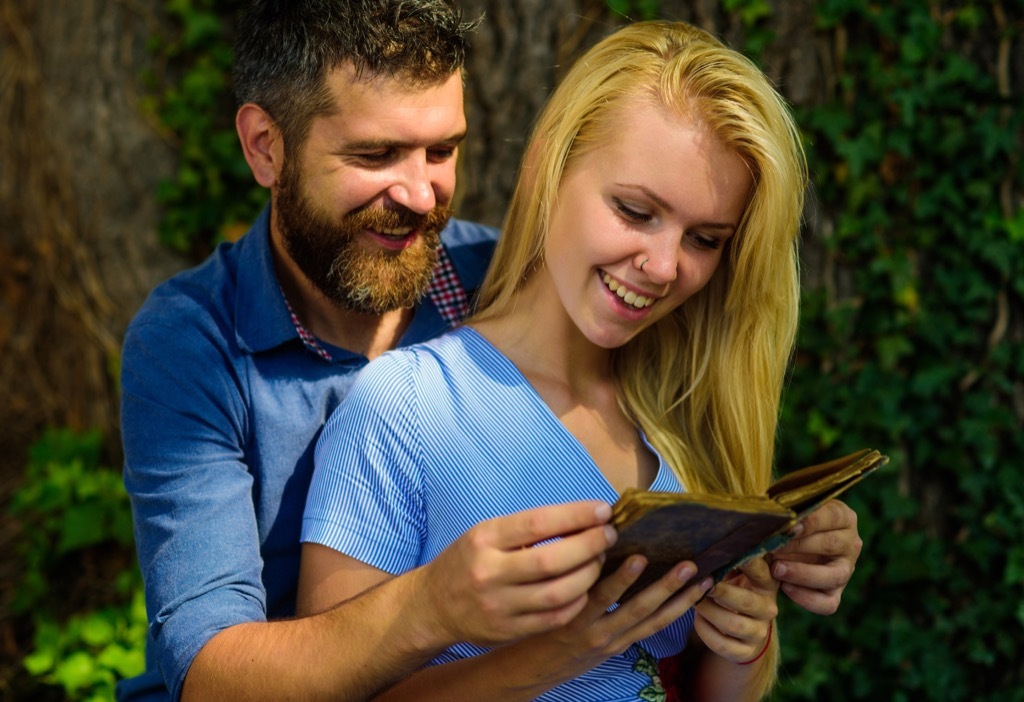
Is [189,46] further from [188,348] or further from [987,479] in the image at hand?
[987,479]

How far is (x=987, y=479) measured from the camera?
3.17 metres

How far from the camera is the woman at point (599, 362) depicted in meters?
1.80

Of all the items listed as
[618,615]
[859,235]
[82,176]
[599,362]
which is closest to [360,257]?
[599,362]

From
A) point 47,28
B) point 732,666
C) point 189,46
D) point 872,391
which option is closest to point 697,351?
point 732,666

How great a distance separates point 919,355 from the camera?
321cm

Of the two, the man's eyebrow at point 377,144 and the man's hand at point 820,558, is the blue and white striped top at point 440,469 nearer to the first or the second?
the man's hand at point 820,558

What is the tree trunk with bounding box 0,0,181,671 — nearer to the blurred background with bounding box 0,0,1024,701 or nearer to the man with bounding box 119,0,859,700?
the blurred background with bounding box 0,0,1024,701

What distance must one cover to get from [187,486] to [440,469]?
0.53 m

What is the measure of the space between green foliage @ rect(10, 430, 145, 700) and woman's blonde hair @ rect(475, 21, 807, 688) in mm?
1859

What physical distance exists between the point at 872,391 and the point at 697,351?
1.26 metres

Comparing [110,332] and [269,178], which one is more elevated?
[269,178]

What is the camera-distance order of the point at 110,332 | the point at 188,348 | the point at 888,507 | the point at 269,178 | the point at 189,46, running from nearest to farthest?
the point at 188,348
the point at 269,178
the point at 888,507
the point at 189,46
the point at 110,332

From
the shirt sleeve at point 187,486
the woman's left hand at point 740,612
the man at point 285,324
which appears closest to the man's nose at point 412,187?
the man at point 285,324

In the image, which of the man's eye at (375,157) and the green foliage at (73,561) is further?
the green foliage at (73,561)
